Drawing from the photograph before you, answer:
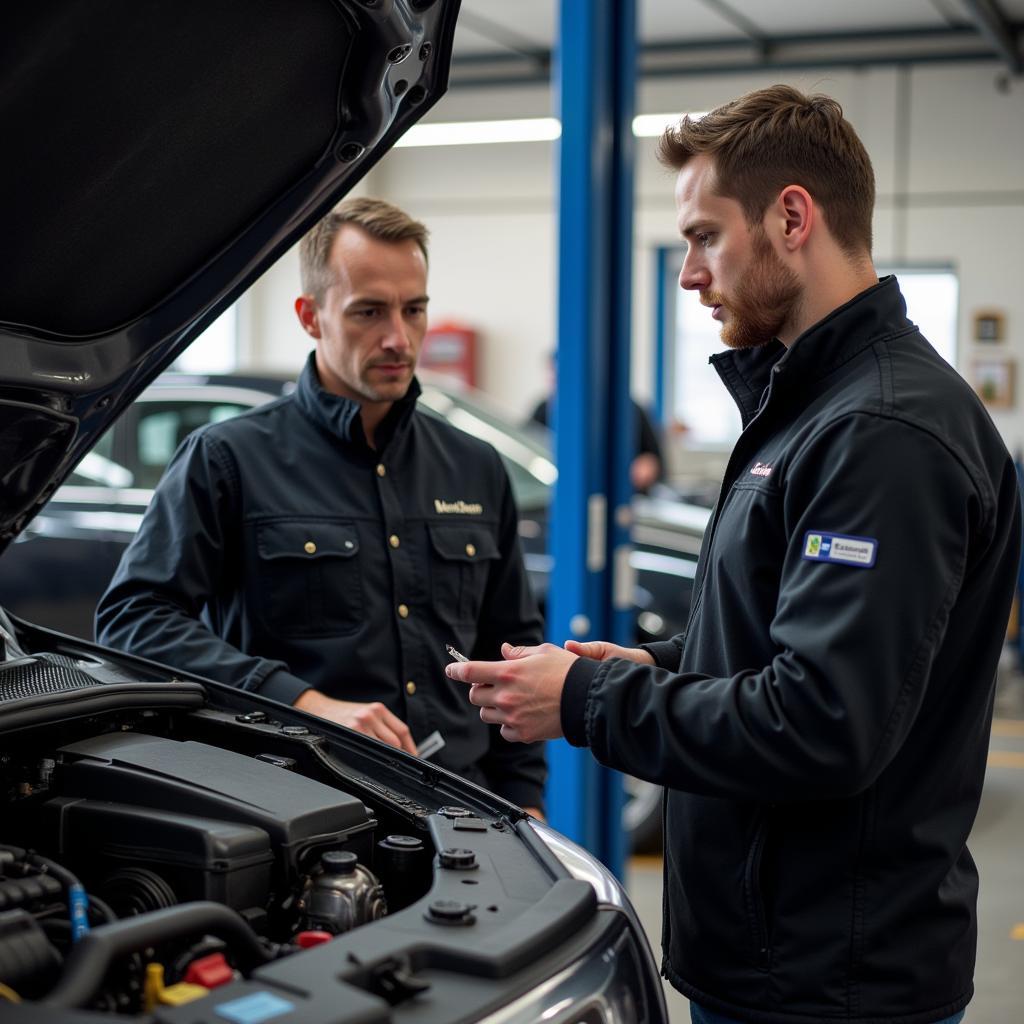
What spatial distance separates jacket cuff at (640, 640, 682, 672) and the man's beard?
49 centimetres

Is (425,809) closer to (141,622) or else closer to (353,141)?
(141,622)

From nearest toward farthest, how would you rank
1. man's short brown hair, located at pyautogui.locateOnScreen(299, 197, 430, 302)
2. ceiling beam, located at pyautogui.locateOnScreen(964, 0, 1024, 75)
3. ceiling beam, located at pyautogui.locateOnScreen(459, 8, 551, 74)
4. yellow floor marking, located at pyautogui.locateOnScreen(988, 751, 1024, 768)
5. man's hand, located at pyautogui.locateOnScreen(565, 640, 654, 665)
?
1. man's hand, located at pyautogui.locateOnScreen(565, 640, 654, 665)
2. man's short brown hair, located at pyautogui.locateOnScreen(299, 197, 430, 302)
3. yellow floor marking, located at pyautogui.locateOnScreen(988, 751, 1024, 768)
4. ceiling beam, located at pyautogui.locateOnScreen(964, 0, 1024, 75)
5. ceiling beam, located at pyautogui.locateOnScreen(459, 8, 551, 74)

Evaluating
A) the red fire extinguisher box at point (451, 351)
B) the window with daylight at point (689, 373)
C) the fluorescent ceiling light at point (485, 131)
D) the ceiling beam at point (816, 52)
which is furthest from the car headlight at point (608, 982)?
the fluorescent ceiling light at point (485, 131)

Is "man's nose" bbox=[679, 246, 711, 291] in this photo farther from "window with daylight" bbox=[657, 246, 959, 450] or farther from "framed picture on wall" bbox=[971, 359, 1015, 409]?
"window with daylight" bbox=[657, 246, 959, 450]

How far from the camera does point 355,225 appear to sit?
2381 millimetres

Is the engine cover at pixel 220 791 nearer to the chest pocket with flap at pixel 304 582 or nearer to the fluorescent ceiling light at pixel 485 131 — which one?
the chest pocket with flap at pixel 304 582

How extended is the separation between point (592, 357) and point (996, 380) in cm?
809

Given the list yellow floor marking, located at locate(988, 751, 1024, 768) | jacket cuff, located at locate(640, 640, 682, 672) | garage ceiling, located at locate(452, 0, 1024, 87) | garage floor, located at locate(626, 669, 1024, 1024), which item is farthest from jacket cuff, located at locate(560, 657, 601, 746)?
garage ceiling, located at locate(452, 0, 1024, 87)

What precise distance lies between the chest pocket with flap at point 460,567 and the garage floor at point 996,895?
0.96 m

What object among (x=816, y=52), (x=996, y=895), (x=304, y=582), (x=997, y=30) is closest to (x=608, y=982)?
(x=304, y=582)

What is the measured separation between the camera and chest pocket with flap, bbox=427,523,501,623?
94.5 inches

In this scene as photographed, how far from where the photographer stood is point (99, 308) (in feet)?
6.15

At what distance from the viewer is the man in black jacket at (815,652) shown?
1.45 meters

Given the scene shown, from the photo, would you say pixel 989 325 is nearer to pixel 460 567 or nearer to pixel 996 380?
pixel 996 380
